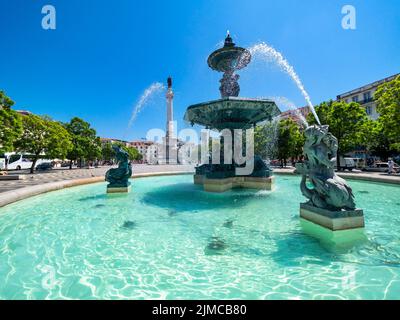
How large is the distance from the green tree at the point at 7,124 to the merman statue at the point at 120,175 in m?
14.1

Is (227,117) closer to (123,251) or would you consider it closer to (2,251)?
(123,251)

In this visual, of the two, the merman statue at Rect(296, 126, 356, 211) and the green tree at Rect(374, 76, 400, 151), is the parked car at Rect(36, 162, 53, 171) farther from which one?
the green tree at Rect(374, 76, 400, 151)

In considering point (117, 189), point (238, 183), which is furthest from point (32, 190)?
point (238, 183)

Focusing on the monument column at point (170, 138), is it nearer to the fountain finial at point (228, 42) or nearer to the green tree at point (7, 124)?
the green tree at point (7, 124)

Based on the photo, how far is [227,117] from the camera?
44.8 ft

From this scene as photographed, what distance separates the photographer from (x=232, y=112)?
1305 cm

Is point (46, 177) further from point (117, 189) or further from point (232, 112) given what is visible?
point (232, 112)

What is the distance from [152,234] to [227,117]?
1006 cm

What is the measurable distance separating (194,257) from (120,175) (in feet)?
29.3

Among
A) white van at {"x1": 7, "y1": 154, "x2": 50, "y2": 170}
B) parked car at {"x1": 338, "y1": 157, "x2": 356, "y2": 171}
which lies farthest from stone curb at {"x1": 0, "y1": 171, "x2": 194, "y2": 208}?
white van at {"x1": 7, "y1": 154, "x2": 50, "y2": 170}

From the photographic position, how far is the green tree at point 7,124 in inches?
720

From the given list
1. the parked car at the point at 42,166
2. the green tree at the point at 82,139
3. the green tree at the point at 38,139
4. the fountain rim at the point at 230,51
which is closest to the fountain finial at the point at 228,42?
the fountain rim at the point at 230,51

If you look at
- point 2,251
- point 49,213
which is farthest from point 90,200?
point 2,251

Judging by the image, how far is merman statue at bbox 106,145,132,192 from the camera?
38.0 feet
